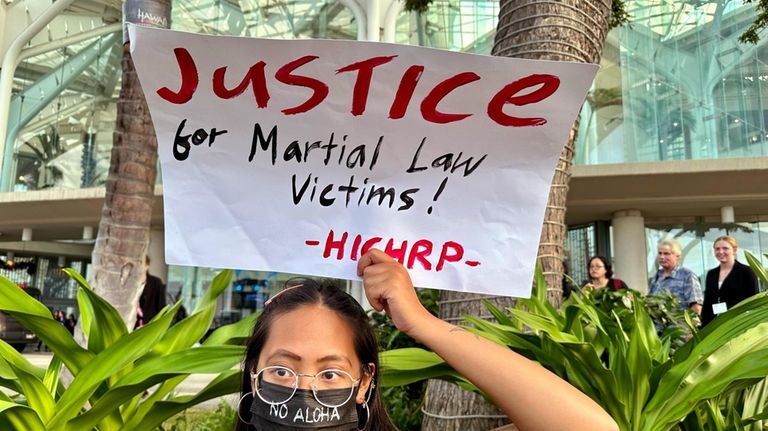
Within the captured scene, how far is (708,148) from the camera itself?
13.2 meters

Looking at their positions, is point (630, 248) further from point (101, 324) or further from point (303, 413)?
point (303, 413)

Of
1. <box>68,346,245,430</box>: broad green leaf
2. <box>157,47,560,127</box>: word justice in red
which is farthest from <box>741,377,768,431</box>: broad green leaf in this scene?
<box>68,346,245,430</box>: broad green leaf

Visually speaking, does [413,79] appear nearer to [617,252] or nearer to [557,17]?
[557,17]

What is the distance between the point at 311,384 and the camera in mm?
1294

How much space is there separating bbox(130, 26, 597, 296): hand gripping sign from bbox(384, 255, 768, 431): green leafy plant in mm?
488

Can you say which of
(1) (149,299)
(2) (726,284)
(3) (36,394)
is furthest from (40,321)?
(2) (726,284)

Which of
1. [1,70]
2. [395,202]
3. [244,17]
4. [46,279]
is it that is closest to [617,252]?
[244,17]

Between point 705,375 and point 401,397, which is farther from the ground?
point 705,375

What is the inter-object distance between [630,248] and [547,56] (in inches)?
520

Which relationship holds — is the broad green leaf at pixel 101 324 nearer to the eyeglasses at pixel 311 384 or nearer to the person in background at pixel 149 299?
the eyeglasses at pixel 311 384

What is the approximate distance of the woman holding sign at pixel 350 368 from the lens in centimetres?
122

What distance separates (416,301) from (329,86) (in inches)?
23.0

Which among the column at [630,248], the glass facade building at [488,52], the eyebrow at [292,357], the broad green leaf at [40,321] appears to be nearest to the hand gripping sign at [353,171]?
the eyebrow at [292,357]

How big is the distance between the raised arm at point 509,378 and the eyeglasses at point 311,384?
0.19 metres
